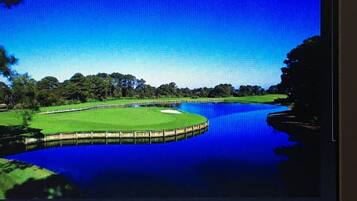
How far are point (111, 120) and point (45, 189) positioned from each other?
1.16 meters

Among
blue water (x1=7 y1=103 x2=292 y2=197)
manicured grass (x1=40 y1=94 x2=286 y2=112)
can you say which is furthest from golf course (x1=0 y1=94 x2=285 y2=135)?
blue water (x1=7 y1=103 x2=292 y2=197)

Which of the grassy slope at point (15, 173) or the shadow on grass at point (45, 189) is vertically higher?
the grassy slope at point (15, 173)

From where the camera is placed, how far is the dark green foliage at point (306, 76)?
395cm

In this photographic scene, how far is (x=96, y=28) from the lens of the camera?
4332 millimetres

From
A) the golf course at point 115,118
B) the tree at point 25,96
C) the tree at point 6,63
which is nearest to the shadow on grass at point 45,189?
the golf course at point 115,118

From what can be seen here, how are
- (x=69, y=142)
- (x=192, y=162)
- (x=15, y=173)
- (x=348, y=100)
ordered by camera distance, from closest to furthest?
(x=348, y=100)
(x=15, y=173)
(x=192, y=162)
(x=69, y=142)

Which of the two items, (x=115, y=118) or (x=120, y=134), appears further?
(x=115, y=118)

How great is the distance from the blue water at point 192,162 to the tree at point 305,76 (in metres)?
0.31

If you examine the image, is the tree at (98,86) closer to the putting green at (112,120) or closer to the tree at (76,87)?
the tree at (76,87)

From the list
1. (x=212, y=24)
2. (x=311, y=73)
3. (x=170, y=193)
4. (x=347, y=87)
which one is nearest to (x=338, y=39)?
(x=347, y=87)

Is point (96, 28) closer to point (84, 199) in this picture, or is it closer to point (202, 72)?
point (202, 72)

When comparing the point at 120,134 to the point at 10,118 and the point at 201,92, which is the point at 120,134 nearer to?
the point at 201,92

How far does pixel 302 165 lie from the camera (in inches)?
172

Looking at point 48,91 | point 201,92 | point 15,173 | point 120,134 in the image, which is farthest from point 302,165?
point 15,173
